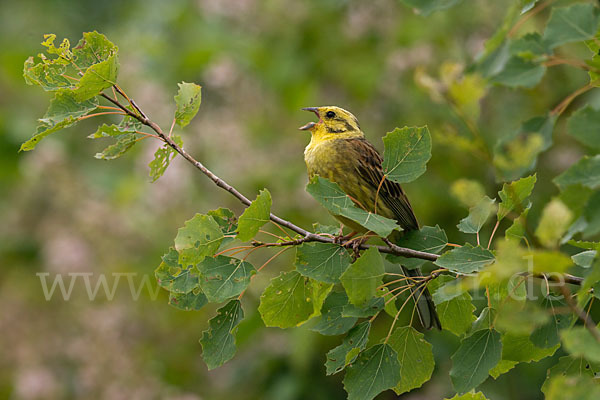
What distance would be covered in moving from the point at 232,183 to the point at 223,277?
2.93 metres

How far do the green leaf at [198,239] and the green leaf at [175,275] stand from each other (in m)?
0.05

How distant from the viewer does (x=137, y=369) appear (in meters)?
4.11

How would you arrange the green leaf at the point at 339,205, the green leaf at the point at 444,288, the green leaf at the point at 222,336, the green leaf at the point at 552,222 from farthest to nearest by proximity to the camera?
the green leaf at the point at 222,336
the green leaf at the point at 339,205
the green leaf at the point at 444,288
the green leaf at the point at 552,222

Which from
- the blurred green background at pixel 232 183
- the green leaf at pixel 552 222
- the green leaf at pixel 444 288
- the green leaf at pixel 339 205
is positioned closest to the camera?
the green leaf at pixel 552 222

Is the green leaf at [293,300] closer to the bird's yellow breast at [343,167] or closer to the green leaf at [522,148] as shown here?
the green leaf at [522,148]

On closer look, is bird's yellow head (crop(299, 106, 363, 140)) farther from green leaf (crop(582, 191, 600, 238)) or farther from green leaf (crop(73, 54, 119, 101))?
green leaf (crop(582, 191, 600, 238))

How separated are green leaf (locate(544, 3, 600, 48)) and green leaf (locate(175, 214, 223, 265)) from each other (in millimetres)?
838

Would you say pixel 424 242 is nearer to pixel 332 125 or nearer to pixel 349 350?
pixel 349 350

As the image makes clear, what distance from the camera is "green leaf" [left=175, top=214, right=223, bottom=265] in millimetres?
1604

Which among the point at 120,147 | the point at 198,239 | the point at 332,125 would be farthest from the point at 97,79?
the point at 332,125

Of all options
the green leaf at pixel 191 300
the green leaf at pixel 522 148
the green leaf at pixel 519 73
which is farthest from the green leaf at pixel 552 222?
the green leaf at pixel 191 300

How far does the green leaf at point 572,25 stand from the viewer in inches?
47.6

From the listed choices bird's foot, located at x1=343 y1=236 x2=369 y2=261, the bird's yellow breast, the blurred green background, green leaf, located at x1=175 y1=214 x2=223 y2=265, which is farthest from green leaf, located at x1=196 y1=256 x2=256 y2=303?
the blurred green background

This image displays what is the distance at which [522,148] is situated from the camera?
1043mm
